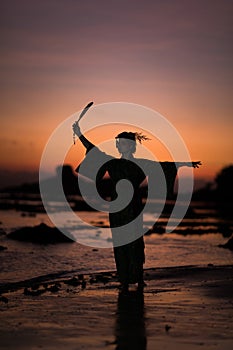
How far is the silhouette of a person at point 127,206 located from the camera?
35.3 ft

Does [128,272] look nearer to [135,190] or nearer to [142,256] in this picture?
[142,256]

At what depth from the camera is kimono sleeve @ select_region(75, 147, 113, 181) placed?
11039 mm

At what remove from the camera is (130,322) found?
8.06 m

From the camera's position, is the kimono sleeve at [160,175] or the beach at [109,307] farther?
the kimono sleeve at [160,175]

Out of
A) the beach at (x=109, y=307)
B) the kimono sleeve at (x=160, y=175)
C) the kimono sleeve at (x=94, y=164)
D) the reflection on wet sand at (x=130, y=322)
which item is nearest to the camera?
the reflection on wet sand at (x=130, y=322)

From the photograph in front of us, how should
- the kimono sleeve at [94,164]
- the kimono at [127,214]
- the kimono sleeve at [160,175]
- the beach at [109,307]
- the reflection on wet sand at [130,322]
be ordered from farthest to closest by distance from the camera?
the kimono sleeve at [160,175], the kimono sleeve at [94,164], the kimono at [127,214], the beach at [109,307], the reflection on wet sand at [130,322]

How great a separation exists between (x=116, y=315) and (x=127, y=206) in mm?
2685

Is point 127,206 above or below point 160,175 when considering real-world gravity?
below

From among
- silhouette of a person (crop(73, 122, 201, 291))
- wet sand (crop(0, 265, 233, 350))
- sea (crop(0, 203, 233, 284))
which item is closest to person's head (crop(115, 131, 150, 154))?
silhouette of a person (crop(73, 122, 201, 291))


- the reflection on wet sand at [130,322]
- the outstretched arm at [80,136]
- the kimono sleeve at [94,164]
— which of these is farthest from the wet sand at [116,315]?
the outstretched arm at [80,136]

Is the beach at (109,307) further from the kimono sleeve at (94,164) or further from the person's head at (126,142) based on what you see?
the person's head at (126,142)

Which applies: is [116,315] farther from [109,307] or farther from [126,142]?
[126,142]

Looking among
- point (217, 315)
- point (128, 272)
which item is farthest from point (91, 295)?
point (217, 315)

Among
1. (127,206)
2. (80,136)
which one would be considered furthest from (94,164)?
(127,206)
